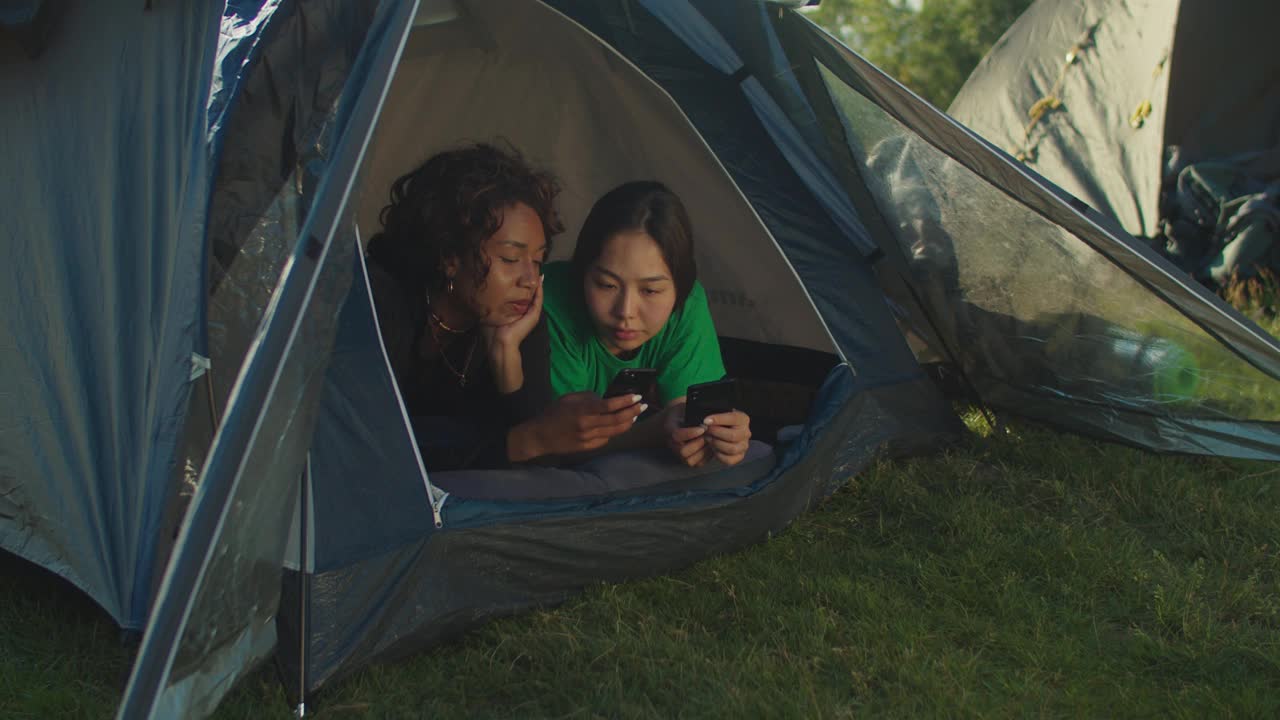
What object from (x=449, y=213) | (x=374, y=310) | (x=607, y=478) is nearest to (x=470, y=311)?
(x=449, y=213)

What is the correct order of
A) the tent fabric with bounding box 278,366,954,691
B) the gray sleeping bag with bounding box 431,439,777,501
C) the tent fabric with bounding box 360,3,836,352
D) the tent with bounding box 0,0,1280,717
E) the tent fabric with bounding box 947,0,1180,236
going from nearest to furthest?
the tent with bounding box 0,0,1280,717 → the tent fabric with bounding box 278,366,954,691 → the gray sleeping bag with bounding box 431,439,777,501 → the tent fabric with bounding box 360,3,836,352 → the tent fabric with bounding box 947,0,1180,236

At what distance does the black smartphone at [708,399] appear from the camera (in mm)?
2334

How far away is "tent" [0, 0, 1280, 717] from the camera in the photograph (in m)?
1.66

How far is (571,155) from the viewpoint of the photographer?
3.38 meters

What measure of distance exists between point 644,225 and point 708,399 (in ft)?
1.39

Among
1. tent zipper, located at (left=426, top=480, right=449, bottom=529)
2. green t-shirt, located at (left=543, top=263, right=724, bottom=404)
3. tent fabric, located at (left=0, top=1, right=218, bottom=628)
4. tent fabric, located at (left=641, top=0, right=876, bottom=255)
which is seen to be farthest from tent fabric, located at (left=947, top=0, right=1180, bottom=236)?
tent fabric, located at (left=0, top=1, right=218, bottom=628)

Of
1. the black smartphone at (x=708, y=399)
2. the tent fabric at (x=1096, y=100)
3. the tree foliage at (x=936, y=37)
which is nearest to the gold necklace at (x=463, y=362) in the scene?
the black smartphone at (x=708, y=399)

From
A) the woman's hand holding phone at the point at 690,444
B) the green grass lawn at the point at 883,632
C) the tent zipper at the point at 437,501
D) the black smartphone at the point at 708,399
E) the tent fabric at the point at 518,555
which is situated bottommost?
the green grass lawn at the point at 883,632

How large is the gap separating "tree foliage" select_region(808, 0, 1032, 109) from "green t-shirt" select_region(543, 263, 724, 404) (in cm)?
1029

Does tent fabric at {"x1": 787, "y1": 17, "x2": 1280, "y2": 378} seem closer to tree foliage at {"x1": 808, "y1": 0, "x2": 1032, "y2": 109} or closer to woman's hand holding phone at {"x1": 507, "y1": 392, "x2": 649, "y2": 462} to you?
woman's hand holding phone at {"x1": 507, "y1": 392, "x2": 649, "y2": 462}

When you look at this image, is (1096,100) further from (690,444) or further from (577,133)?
(690,444)

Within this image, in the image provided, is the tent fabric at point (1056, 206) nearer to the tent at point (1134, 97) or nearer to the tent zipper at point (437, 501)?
the tent zipper at point (437, 501)

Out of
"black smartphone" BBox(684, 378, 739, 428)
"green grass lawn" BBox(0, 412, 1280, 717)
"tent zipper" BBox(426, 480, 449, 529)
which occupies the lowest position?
"green grass lawn" BBox(0, 412, 1280, 717)

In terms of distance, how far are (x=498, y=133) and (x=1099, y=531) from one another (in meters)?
1.89
